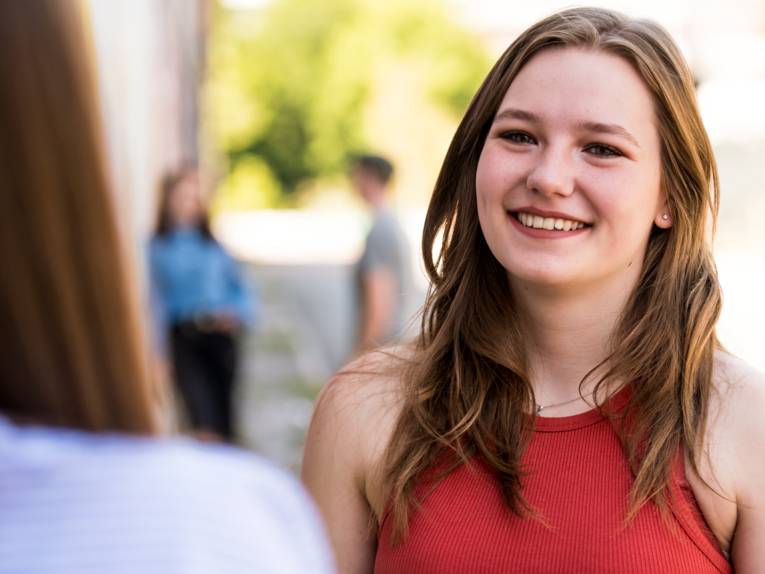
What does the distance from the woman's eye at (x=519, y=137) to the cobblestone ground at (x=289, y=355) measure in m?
4.46

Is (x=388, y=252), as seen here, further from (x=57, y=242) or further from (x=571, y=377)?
(x=57, y=242)

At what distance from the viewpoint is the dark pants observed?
7.22 m

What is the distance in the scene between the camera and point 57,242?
0.91 metres

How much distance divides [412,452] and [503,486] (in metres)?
0.21

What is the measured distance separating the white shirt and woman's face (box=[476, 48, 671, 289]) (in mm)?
1380

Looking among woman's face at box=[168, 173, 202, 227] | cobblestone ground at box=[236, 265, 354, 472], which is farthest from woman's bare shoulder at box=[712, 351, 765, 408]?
woman's face at box=[168, 173, 202, 227]

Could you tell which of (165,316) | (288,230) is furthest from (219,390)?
(288,230)

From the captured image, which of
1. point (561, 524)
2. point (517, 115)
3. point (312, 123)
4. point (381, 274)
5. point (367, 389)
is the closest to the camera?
point (561, 524)

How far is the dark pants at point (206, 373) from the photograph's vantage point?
7.22m

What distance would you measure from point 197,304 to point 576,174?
16.9 feet

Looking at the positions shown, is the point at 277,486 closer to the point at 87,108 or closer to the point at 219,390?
the point at 87,108

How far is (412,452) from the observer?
2.24m

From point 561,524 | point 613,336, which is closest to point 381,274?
point 613,336

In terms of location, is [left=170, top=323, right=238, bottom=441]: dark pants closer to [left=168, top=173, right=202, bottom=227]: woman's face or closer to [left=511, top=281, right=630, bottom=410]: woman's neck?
[left=168, top=173, right=202, bottom=227]: woman's face
